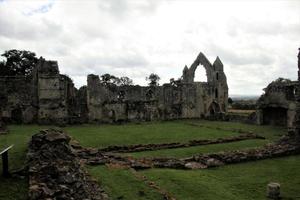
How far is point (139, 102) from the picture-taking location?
38719 mm

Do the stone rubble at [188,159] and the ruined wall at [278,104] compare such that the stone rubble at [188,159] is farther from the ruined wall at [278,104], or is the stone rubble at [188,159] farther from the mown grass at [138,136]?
the ruined wall at [278,104]

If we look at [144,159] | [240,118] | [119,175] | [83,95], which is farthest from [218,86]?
[119,175]

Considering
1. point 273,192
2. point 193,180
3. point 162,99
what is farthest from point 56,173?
point 162,99

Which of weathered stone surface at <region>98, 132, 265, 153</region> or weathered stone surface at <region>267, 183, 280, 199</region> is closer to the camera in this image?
weathered stone surface at <region>267, 183, 280, 199</region>

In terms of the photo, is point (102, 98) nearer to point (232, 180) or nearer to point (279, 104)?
point (279, 104)

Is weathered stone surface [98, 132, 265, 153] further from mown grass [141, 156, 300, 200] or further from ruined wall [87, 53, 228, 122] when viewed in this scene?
ruined wall [87, 53, 228, 122]

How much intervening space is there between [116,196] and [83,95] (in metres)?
25.5

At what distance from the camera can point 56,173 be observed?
428 inches

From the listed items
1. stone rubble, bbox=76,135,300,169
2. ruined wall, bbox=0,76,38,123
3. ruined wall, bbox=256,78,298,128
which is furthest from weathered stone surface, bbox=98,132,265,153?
ruined wall, bbox=0,76,38,123

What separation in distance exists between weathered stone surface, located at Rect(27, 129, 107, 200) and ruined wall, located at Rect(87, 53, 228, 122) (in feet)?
75.9

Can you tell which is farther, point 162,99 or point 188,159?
point 162,99

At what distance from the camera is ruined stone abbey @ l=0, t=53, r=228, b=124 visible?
33.1 metres

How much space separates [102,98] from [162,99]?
277 inches

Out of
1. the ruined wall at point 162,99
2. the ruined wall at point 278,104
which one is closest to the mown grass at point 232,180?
the ruined wall at point 278,104
